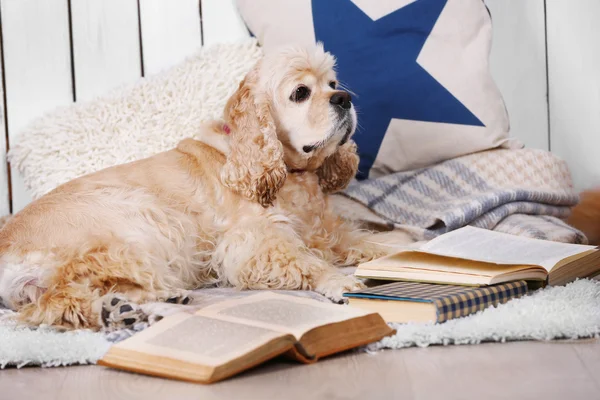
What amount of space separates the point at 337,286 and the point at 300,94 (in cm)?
63

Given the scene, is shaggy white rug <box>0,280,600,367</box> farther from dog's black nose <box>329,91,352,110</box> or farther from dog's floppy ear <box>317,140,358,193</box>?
dog's floppy ear <box>317,140,358,193</box>

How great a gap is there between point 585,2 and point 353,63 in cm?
103

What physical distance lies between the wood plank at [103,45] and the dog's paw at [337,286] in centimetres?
143

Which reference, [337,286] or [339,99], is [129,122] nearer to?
[339,99]

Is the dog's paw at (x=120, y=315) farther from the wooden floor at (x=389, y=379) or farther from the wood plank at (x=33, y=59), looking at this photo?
the wood plank at (x=33, y=59)

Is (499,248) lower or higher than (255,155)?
lower

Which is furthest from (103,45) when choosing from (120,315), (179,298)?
(120,315)

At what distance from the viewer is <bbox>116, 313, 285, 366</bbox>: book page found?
45.1 inches

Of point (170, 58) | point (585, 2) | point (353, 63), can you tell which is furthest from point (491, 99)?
point (170, 58)

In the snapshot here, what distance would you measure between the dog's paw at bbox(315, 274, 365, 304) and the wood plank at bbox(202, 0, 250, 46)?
1.37 m

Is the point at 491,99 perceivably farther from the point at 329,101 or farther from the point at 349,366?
the point at 349,366

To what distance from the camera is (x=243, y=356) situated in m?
1.12

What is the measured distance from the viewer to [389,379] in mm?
1117

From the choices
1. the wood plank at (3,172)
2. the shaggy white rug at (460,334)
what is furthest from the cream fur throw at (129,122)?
the shaggy white rug at (460,334)
